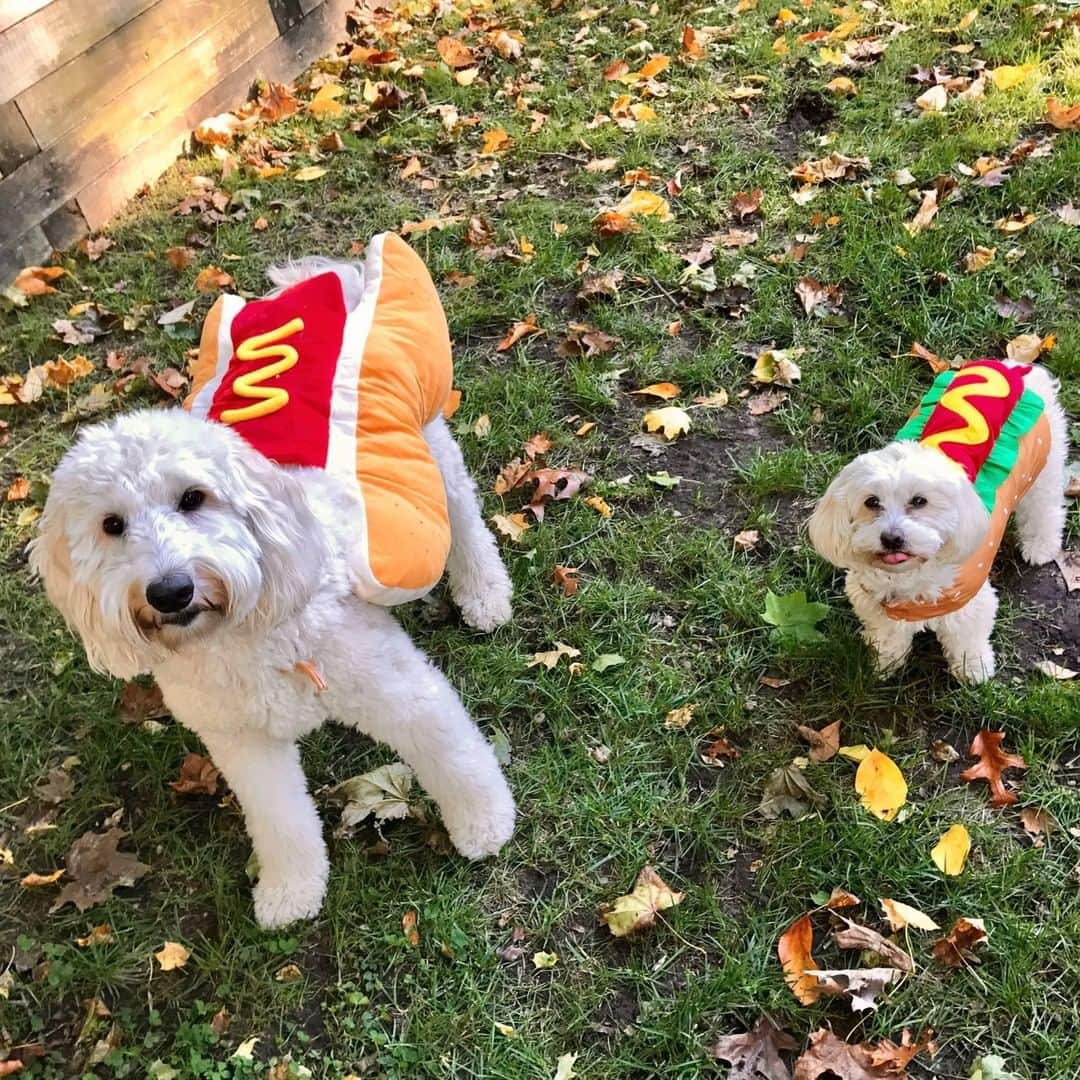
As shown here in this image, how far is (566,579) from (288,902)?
1501mm

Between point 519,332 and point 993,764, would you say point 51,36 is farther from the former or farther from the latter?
point 993,764

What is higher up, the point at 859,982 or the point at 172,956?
the point at 172,956

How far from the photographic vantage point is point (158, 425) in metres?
2.35

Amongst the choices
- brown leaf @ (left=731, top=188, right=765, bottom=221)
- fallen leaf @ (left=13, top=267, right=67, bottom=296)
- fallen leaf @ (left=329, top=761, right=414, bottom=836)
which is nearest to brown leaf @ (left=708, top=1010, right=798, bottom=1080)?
fallen leaf @ (left=329, top=761, right=414, bottom=836)

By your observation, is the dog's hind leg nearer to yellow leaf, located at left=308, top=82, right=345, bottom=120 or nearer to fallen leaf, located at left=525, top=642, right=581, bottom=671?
fallen leaf, located at left=525, top=642, right=581, bottom=671

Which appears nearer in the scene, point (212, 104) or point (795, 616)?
point (795, 616)

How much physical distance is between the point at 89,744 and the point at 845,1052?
105 inches

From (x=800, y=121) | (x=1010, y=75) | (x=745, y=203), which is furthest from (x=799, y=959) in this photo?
(x=1010, y=75)

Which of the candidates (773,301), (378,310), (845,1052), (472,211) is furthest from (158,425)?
(472,211)

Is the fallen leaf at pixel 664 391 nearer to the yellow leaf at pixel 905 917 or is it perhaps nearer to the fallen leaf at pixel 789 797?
the fallen leaf at pixel 789 797

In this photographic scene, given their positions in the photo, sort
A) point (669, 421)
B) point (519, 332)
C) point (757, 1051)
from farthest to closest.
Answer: point (519, 332)
point (669, 421)
point (757, 1051)

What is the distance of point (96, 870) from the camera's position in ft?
10.5

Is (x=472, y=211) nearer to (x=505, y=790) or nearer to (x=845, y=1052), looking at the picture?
(x=505, y=790)

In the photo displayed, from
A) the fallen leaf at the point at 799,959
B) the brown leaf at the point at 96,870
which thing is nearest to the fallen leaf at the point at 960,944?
the fallen leaf at the point at 799,959
